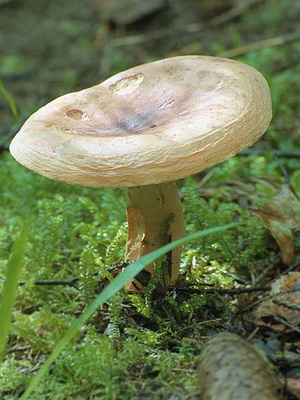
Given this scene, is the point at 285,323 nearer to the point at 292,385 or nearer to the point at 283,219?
the point at 292,385

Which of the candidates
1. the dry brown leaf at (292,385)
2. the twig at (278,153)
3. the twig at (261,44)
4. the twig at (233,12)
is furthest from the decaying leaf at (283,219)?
the twig at (233,12)

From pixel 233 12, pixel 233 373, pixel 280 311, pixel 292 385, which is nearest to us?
pixel 233 373

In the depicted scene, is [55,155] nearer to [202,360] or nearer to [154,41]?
[202,360]

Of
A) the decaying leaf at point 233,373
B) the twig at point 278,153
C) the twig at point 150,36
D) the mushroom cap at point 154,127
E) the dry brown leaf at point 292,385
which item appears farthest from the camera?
the twig at point 150,36

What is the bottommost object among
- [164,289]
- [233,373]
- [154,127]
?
[164,289]

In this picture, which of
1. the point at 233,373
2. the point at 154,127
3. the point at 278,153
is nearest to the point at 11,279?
the point at 233,373

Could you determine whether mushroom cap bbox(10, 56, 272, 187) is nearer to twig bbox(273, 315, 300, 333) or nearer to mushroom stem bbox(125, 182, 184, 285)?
mushroom stem bbox(125, 182, 184, 285)

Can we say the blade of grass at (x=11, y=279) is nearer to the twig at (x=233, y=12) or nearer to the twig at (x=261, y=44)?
the twig at (x=261, y=44)
